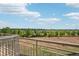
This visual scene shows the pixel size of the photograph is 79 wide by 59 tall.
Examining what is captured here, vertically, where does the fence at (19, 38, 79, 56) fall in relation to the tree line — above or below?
below

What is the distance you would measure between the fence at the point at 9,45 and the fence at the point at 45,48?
71mm

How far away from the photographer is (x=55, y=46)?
1809mm

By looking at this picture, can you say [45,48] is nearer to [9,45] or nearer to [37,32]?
[37,32]

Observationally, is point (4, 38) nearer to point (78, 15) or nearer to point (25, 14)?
point (25, 14)

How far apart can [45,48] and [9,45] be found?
425 mm

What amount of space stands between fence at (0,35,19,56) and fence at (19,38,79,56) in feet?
0.23

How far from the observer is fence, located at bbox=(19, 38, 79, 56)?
1.72m

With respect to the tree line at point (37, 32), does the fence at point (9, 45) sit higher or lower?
lower

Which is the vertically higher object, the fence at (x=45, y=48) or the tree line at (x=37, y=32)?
the tree line at (x=37, y=32)

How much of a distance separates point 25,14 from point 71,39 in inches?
22.2

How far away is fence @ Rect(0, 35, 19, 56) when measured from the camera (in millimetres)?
1772

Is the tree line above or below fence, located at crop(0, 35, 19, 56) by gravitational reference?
above

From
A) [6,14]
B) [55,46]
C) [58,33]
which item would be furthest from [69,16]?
[6,14]

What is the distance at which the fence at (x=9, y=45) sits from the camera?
177 cm
